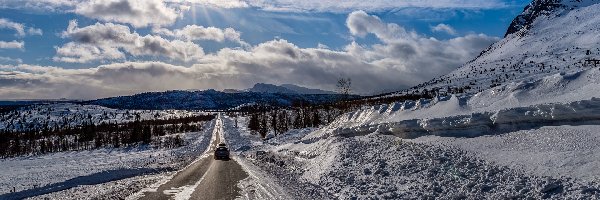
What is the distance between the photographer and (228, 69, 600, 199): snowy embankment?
1529 centimetres

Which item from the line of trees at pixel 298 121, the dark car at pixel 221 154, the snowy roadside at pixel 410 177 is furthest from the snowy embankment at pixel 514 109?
the line of trees at pixel 298 121

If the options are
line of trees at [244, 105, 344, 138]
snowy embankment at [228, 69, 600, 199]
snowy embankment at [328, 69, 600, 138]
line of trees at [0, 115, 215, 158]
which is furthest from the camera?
line of trees at [0, 115, 215, 158]

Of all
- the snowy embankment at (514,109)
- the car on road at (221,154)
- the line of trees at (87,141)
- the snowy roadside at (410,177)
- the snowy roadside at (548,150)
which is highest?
the snowy embankment at (514,109)

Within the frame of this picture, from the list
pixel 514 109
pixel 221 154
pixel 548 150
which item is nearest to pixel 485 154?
pixel 548 150

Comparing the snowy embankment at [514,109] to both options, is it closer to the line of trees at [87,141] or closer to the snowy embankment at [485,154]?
the snowy embankment at [485,154]

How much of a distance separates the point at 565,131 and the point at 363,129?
19.6 metres

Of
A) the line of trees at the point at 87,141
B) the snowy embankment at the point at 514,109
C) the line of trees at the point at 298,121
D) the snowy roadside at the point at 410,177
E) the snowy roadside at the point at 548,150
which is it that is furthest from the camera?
the line of trees at the point at 87,141

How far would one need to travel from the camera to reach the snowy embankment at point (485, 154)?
15.3 metres

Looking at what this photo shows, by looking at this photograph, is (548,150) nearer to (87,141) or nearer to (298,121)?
(298,121)

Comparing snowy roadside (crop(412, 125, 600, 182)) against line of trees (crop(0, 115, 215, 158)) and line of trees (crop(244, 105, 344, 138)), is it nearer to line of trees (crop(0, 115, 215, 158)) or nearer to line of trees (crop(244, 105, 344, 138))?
line of trees (crop(244, 105, 344, 138))

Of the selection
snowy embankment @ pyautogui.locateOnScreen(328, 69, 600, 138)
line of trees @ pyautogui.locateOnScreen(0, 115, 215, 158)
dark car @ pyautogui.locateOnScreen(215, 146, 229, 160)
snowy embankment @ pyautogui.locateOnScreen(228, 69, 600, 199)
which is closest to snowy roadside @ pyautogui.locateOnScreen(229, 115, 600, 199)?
snowy embankment @ pyautogui.locateOnScreen(228, 69, 600, 199)

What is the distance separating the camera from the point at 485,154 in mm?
19453

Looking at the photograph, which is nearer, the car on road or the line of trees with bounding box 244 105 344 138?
the car on road

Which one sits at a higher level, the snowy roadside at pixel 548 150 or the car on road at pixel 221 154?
the snowy roadside at pixel 548 150
